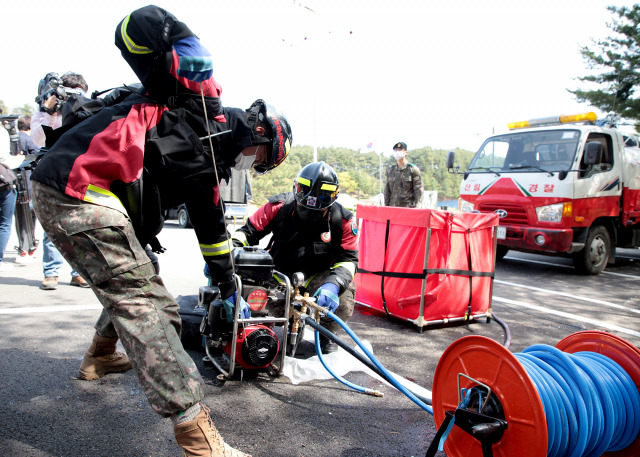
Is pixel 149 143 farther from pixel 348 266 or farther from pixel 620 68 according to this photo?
pixel 620 68

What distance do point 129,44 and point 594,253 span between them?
8.81 m

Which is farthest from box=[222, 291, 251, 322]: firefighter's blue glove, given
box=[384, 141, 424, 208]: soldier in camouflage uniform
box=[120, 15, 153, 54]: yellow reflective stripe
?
box=[384, 141, 424, 208]: soldier in camouflage uniform

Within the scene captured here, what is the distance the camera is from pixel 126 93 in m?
2.19

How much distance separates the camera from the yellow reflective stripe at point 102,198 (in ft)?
6.09

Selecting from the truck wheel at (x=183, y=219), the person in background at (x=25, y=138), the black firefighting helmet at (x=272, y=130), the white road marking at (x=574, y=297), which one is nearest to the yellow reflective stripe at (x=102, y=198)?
the black firefighting helmet at (x=272, y=130)

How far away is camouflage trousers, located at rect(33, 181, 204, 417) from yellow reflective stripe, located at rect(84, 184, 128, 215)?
2 centimetres

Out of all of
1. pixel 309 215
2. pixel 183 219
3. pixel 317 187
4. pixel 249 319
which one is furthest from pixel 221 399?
pixel 183 219

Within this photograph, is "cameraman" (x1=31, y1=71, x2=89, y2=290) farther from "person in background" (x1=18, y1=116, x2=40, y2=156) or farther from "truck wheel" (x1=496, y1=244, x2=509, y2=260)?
"truck wheel" (x1=496, y1=244, x2=509, y2=260)

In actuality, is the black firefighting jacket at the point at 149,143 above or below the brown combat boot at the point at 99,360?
above

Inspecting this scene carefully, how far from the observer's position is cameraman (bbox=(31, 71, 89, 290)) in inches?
191

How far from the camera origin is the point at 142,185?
80.0 inches

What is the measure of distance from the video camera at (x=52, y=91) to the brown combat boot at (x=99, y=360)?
3074mm

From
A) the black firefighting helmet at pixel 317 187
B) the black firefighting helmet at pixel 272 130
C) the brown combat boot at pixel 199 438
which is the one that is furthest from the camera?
the black firefighting helmet at pixel 317 187

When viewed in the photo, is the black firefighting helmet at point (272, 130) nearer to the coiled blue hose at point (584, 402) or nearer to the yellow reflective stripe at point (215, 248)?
the yellow reflective stripe at point (215, 248)
